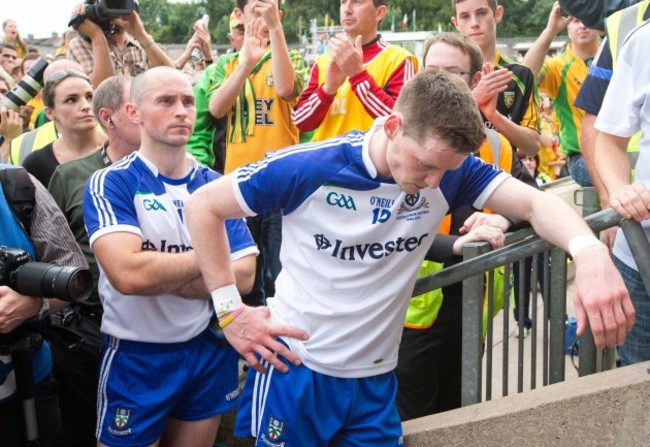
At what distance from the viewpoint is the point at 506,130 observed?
→ 4391 mm

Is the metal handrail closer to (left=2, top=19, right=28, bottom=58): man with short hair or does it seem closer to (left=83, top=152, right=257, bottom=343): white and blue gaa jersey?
(left=83, top=152, right=257, bottom=343): white and blue gaa jersey

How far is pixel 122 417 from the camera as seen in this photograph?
3299 millimetres

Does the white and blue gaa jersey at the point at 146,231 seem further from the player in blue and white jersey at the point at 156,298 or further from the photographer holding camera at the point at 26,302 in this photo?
the photographer holding camera at the point at 26,302

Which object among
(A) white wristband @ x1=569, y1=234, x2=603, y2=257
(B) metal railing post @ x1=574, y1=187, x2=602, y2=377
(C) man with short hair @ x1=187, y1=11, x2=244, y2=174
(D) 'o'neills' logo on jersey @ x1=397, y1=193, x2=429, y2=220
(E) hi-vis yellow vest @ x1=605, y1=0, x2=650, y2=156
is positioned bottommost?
(B) metal railing post @ x1=574, y1=187, x2=602, y2=377

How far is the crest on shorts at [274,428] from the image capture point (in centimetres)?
271

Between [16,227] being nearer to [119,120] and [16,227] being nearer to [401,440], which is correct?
[119,120]

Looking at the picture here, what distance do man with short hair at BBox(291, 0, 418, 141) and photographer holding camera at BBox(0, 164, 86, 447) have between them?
1814mm

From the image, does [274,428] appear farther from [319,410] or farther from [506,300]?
[506,300]

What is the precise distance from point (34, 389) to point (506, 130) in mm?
2801

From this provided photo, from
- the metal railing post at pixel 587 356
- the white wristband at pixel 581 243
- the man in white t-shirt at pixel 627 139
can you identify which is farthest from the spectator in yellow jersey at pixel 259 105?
the white wristband at pixel 581 243

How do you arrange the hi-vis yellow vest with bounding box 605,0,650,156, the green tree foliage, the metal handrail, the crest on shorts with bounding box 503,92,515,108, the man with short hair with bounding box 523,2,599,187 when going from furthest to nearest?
1. the green tree foliage
2. the man with short hair with bounding box 523,2,599,187
3. the crest on shorts with bounding box 503,92,515,108
4. the hi-vis yellow vest with bounding box 605,0,650,156
5. the metal handrail

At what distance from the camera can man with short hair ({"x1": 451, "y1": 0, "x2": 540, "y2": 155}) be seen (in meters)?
4.38

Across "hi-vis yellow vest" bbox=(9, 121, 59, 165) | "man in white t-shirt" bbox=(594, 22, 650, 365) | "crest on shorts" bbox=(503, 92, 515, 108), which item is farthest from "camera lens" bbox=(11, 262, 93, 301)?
"crest on shorts" bbox=(503, 92, 515, 108)

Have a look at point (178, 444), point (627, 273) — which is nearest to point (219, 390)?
point (178, 444)
